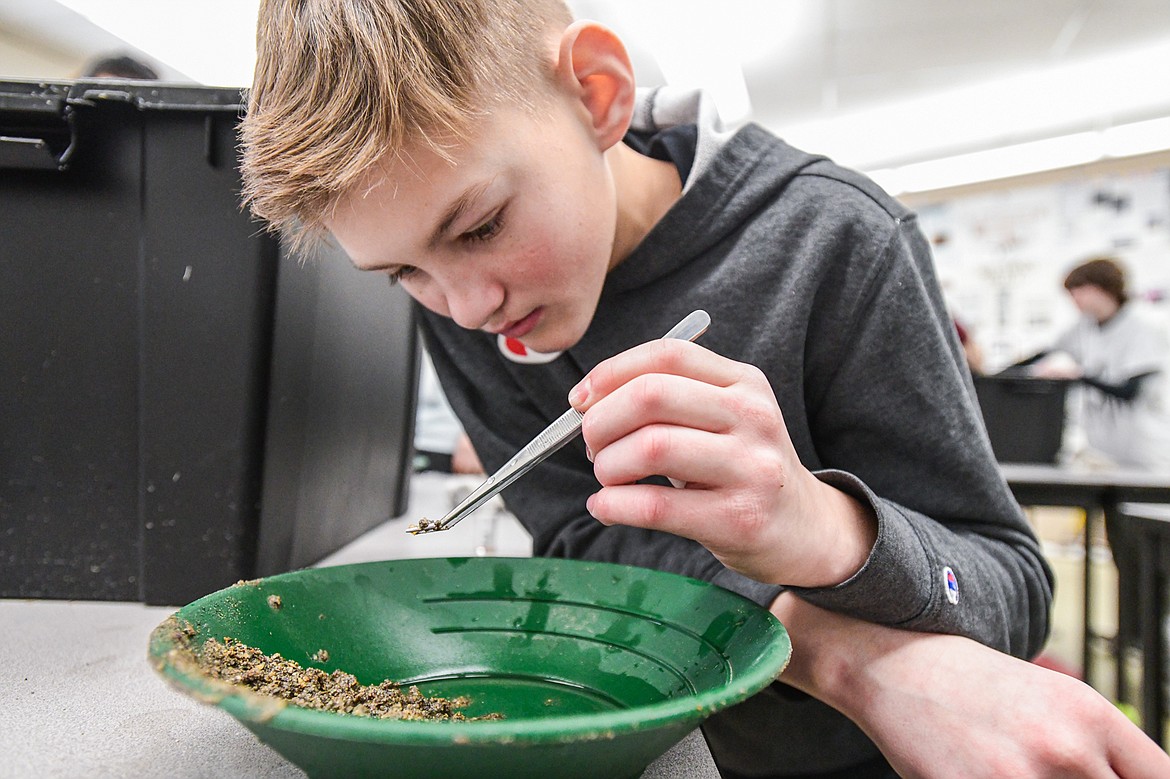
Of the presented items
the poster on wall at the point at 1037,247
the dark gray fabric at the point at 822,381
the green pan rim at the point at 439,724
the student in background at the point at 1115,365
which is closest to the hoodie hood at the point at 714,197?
the dark gray fabric at the point at 822,381

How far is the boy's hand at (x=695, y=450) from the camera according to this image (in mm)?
368

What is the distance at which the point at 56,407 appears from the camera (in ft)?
2.03

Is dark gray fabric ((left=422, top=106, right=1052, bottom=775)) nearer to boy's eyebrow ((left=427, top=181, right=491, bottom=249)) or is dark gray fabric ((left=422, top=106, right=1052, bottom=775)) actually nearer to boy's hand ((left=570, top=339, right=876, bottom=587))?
boy's hand ((left=570, top=339, right=876, bottom=587))

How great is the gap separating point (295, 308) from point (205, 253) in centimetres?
9

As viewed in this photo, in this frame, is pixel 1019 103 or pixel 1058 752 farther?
pixel 1019 103

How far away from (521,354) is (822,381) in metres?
0.30

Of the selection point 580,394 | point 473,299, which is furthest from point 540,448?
Answer: point 473,299

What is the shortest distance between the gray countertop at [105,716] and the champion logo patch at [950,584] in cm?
19

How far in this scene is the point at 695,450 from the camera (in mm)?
366

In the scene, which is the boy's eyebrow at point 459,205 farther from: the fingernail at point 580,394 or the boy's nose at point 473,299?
the fingernail at point 580,394

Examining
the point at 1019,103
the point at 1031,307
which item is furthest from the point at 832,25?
the point at 1031,307

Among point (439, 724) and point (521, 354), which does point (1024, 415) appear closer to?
point (521, 354)

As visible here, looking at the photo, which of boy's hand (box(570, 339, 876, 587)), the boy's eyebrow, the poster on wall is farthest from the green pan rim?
the poster on wall

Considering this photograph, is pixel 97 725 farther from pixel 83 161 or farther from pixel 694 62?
pixel 694 62
